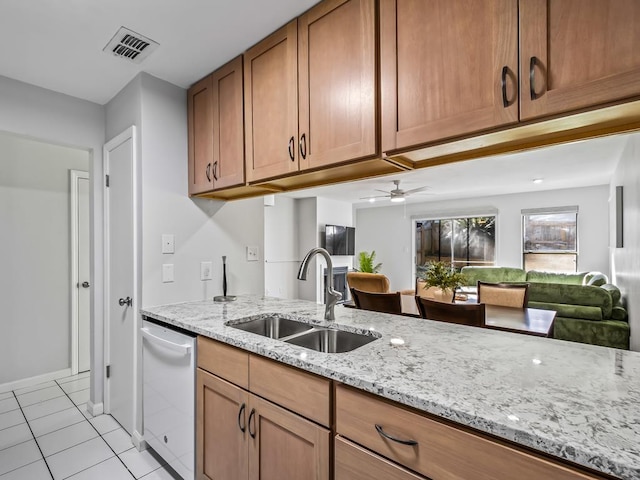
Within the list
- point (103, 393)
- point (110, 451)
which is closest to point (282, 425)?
point (110, 451)

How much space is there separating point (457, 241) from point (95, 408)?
6814 millimetres

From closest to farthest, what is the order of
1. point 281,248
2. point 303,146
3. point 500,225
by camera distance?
point 303,146, point 500,225, point 281,248

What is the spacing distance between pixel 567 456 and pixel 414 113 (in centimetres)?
104

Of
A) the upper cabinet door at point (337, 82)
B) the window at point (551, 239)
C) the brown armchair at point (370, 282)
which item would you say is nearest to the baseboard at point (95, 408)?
the upper cabinet door at point (337, 82)

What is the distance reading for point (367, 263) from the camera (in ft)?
24.8

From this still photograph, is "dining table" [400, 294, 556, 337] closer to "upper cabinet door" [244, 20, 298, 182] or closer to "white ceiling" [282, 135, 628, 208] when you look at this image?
"white ceiling" [282, 135, 628, 208]

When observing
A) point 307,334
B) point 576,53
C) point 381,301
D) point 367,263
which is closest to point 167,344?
point 307,334

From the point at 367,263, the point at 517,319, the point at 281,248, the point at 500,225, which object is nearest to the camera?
the point at 517,319

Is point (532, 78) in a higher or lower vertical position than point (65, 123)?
lower

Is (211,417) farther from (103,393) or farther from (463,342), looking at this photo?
(103,393)

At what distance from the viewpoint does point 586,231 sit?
18.5 feet

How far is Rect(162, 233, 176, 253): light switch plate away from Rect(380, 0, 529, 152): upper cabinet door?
1553mm

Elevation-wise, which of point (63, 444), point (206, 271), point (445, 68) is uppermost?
point (445, 68)

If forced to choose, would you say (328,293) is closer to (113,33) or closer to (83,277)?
(113,33)
